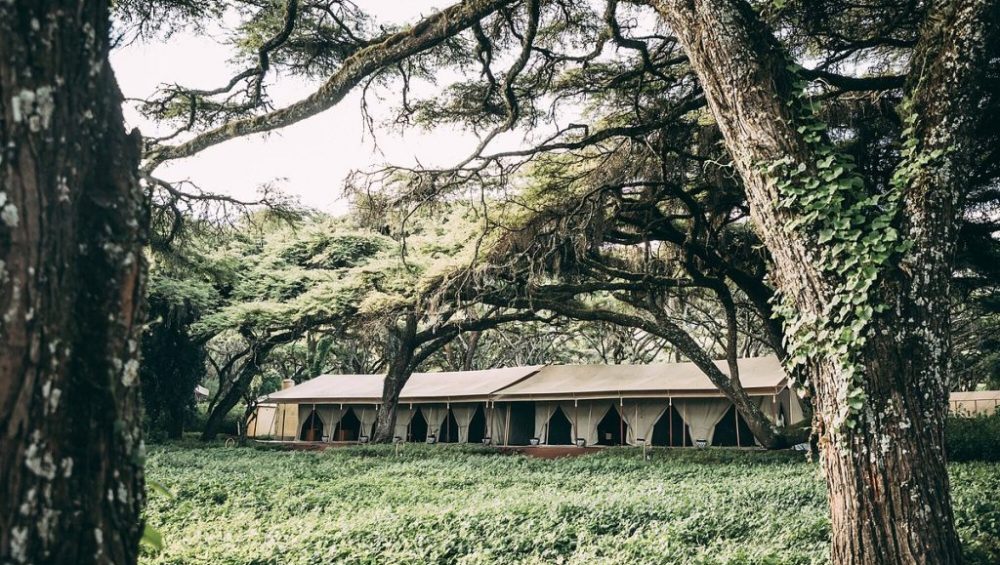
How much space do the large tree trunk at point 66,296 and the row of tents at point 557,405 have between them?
1704cm

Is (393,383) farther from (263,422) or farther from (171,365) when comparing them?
(263,422)

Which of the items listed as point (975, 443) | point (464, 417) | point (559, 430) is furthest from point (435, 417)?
point (975, 443)

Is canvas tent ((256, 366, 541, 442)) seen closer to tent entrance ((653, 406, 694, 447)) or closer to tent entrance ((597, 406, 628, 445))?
tent entrance ((597, 406, 628, 445))

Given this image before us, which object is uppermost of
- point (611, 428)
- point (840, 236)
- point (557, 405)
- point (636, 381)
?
point (840, 236)

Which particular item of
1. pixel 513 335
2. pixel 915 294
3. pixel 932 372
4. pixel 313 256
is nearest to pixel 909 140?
pixel 915 294

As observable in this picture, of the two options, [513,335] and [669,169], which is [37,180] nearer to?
[669,169]

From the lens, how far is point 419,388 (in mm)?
24781

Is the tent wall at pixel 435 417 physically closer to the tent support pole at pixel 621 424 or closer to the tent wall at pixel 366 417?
the tent wall at pixel 366 417

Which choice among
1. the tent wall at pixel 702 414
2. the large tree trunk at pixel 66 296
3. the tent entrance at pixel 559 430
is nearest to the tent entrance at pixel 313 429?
the tent entrance at pixel 559 430

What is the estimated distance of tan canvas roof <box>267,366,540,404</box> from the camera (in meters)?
23.0

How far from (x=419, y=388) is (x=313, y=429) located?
5990mm

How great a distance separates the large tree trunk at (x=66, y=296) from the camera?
1.61 metres

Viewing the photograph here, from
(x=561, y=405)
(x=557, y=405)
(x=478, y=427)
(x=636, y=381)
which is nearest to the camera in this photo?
(x=636, y=381)

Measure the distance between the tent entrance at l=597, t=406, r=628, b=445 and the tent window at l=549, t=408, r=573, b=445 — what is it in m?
1.27
